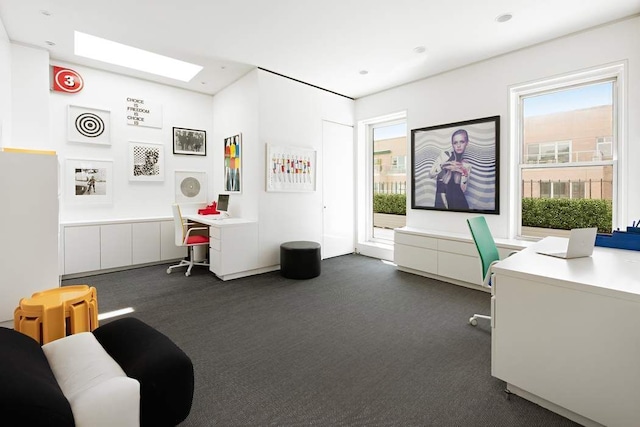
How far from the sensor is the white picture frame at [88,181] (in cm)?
464

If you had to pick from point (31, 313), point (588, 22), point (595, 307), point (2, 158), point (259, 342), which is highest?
point (588, 22)

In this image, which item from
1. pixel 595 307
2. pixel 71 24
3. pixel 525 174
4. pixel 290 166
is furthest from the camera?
pixel 290 166

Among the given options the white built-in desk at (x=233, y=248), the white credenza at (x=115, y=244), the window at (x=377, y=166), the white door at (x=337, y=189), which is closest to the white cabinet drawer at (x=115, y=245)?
the white credenza at (x=115, y=244)

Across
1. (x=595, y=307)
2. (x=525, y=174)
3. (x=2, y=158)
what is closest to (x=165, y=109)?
(x=2, y=158)

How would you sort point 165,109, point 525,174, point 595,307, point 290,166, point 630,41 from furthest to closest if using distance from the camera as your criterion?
1. point 165,109
2. point 290,166
3. point 525,174
4. point 630,41
5. point 595,307

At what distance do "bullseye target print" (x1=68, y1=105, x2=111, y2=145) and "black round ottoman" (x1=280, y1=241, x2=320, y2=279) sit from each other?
3.31 meters

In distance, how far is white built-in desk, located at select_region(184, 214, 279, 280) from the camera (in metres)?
4.40

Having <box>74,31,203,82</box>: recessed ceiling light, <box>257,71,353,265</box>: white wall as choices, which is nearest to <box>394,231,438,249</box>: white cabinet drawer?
<box>257,71,353,265</box>: white wall

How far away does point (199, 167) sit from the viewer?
588 centimetres

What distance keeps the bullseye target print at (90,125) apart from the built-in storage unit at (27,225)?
7.99 feet

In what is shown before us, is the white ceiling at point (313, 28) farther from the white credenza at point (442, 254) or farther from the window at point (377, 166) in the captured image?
the white credenza at point (442, 254)

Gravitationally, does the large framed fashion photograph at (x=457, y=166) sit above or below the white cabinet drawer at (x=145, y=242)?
above

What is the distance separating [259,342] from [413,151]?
12.6ft

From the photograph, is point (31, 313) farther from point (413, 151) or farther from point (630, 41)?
point (630, 41)
